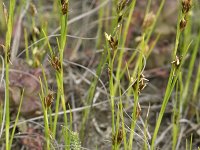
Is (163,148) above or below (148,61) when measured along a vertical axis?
below

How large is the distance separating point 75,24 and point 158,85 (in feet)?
1.55

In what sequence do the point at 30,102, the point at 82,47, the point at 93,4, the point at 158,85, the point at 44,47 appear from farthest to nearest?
the point at 93,4, the point at 82,47, the point at 158,85, the point at 44,47, the point at 30,102

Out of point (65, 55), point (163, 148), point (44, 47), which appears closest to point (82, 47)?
point (65, 55)

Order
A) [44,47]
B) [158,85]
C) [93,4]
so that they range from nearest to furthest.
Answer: [44,47] < [158,85] < [93,4]

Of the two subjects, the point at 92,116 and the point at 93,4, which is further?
the point at 93,4

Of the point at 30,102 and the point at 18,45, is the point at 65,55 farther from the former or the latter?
the point at 30,102

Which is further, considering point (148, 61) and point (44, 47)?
point (148, 61)

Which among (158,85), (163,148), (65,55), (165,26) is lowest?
(163,148)

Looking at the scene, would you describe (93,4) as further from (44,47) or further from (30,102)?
(30,102)

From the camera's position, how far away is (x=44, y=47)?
160cm

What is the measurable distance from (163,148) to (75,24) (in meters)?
0.74

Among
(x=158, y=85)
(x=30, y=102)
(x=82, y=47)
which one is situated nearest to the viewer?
(x=30, y=102)

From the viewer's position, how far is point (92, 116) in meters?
1.49

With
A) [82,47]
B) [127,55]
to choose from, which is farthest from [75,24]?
[127,55]
